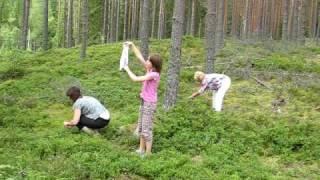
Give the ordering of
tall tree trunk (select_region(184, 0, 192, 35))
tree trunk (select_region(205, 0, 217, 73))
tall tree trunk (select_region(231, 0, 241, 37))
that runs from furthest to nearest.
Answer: tall tree trunk (select_region(231, 0, 241, 37))
tall tree trunk (select_region(184, 0, 192, 35))
tree trunk (select_region(205, 0, 217, 73))

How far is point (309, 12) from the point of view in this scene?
44344mm

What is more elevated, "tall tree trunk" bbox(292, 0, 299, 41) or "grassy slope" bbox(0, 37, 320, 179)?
"tall tree trunk" bbox(292, 0, 299, 41)

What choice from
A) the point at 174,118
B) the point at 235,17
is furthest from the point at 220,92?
the point at 235,17

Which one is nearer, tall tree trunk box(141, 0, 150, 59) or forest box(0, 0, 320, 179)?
forest box(0, 0, 320, 179)

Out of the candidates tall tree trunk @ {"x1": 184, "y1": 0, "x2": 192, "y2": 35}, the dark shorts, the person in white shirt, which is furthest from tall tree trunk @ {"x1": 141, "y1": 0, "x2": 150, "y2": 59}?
tall tree trunk @ {"x1": 184, "y1": 0, "x2": 192, "y2": 35}

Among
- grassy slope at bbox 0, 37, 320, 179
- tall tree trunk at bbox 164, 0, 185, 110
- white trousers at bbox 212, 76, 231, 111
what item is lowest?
grassy slope at bbox 0, 37, 320, 179

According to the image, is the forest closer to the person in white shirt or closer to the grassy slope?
the grassy slope

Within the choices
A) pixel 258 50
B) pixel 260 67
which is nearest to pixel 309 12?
pixel 258 50

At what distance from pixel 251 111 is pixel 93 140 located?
4.68 m

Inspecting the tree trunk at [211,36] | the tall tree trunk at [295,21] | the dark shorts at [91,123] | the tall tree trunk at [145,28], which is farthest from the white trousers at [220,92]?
the tall tree trunk at [295,21]

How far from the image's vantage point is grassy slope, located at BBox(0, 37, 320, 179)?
791 cm

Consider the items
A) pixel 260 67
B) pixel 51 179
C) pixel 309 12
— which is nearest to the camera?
pixel 51 179

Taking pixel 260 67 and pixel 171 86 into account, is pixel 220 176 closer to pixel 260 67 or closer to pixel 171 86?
pixel 171 86

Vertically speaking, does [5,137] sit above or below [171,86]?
below
